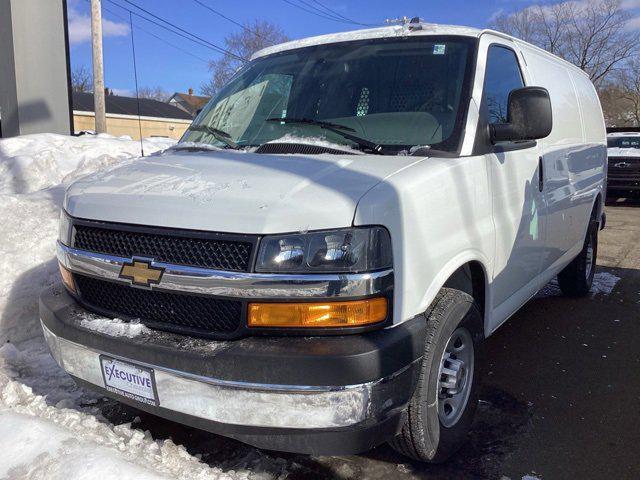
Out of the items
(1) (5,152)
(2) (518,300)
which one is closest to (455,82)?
(2) (518,300)

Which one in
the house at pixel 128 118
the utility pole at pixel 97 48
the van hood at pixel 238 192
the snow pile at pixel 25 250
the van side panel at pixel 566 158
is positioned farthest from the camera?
the house at pixel 128 118

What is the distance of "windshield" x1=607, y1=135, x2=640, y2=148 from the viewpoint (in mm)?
14883

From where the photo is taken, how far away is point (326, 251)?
6.92 feet

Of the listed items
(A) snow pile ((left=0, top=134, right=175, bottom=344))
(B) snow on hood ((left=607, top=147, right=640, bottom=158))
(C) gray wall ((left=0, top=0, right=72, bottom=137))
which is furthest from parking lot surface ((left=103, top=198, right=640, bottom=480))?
(B) snow on hood ((left=607, top=147, right=640, bottom=158))

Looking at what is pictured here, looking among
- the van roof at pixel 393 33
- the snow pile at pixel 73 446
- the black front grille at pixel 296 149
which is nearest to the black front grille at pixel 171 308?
the snow pile at pixel 73 446

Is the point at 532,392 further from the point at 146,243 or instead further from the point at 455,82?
the point at 146,243

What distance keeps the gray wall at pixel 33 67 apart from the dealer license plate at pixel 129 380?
29.1 feet

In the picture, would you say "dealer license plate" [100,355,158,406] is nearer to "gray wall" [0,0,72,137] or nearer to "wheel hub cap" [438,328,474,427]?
"wheel hub cap" [438,328,474,427]

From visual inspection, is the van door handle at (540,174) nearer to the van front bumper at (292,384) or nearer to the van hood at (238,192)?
the van hood at (238,192)

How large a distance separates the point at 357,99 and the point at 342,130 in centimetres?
33

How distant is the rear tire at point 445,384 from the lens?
7.95 ft

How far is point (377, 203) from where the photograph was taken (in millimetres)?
2174

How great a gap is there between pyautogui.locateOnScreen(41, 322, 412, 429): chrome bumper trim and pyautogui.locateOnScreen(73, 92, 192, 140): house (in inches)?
1289

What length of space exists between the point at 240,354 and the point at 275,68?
7.57ft
